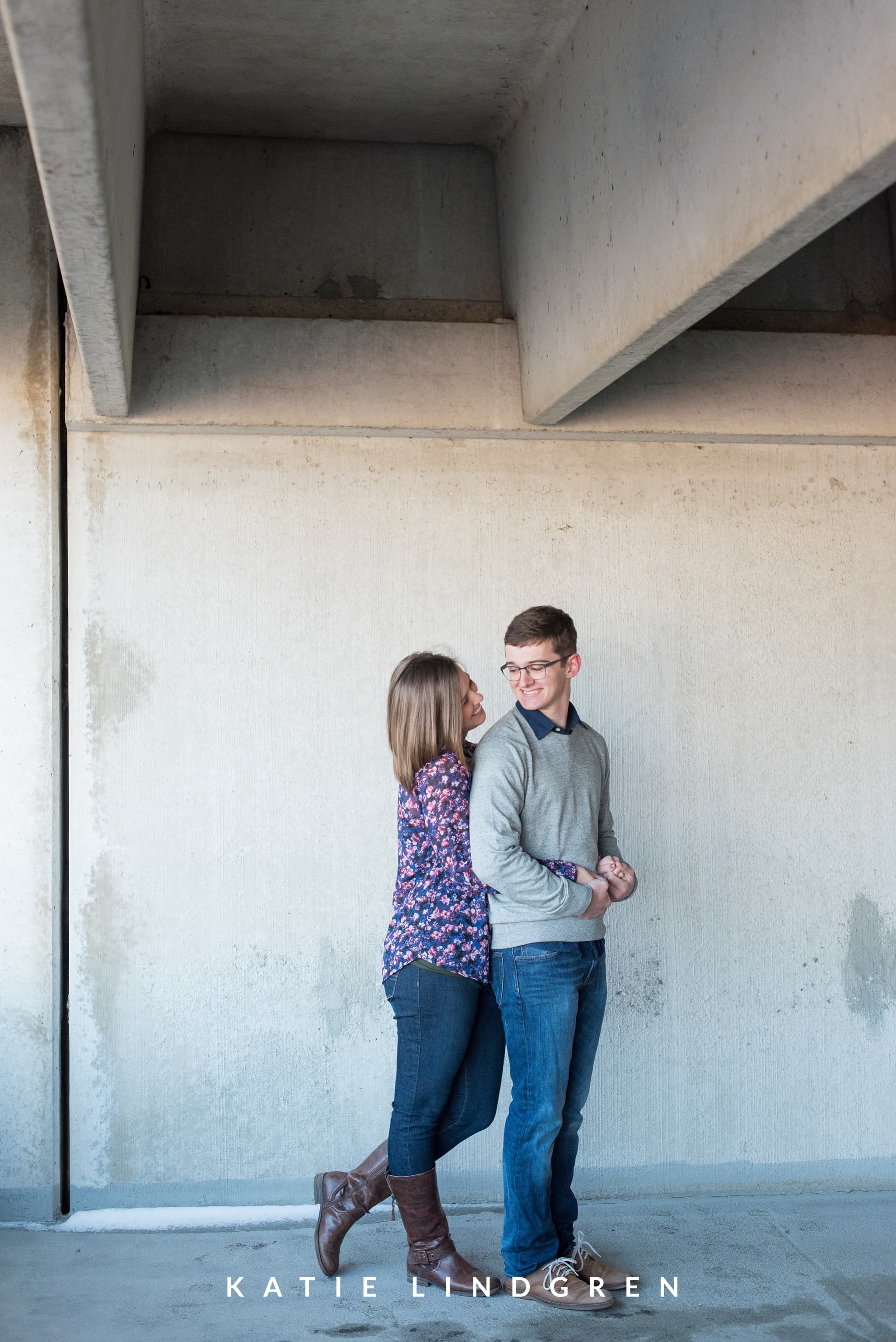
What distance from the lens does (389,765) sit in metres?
3.44

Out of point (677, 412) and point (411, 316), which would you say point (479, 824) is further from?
point (411, 316)

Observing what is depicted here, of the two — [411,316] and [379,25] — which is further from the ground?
[379,25]

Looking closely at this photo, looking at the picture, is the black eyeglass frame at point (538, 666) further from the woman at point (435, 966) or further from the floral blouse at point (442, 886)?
the floral blouse at point (442, 886)

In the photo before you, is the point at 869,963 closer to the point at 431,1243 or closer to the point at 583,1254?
the point at 583,1254

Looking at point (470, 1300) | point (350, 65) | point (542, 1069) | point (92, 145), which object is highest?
point (350, 65)

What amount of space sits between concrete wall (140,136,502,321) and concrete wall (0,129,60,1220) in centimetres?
37

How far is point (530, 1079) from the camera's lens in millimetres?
2617

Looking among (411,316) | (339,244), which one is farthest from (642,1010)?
(339,244)

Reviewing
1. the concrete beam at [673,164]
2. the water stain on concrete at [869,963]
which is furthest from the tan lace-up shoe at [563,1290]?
the concrete beam at [673,164]

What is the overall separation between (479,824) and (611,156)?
5.35 feet

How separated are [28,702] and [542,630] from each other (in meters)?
1.60

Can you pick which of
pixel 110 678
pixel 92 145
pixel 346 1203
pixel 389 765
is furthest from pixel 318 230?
pixel 346 1203

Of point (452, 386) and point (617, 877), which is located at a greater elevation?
point (452, 386)

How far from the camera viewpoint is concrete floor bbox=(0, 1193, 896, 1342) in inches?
102
